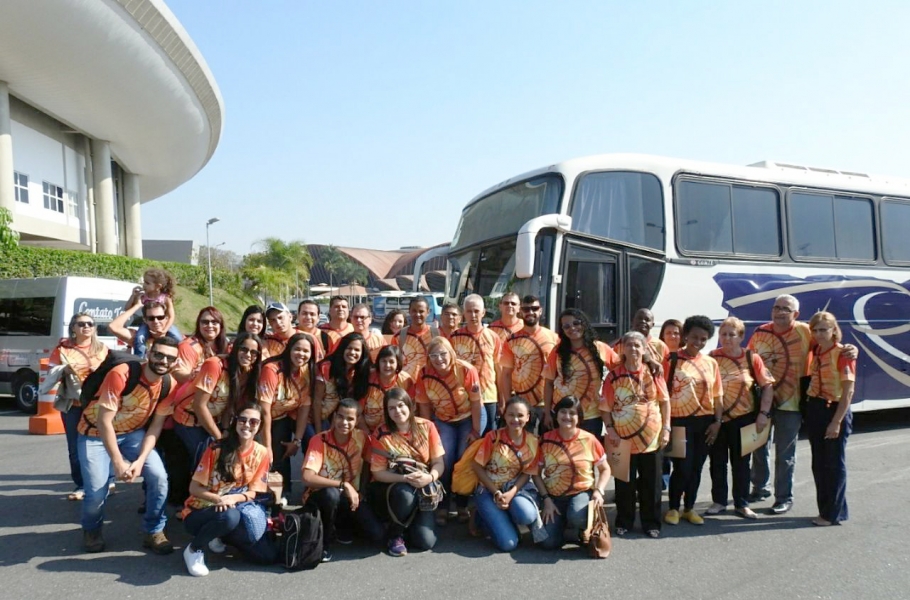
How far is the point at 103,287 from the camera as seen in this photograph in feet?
35.5

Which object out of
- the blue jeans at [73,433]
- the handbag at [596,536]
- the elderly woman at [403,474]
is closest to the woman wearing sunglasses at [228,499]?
the elderly woman at [403,474]

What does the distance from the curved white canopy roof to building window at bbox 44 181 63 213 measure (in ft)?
9.05

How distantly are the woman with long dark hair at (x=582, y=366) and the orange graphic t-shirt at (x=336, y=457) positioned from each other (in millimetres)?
1575

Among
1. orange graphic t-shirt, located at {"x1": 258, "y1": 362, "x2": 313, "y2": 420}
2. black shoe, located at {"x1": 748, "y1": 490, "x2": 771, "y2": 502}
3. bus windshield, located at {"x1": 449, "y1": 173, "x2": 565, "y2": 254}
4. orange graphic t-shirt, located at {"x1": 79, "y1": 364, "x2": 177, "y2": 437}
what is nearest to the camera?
orange graphic t-shirt, located at {"x1": 79, "y1": 364, "x2": 177, "y2": 437}

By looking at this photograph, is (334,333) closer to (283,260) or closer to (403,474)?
(403,474)

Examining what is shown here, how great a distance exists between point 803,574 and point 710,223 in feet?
15.2

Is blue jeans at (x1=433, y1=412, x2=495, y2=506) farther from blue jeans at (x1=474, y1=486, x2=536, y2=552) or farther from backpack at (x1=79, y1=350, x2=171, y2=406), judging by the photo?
backpack at (x1=79, y1=350, x2=171, y2=406)

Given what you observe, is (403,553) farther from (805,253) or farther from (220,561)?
(805,253)

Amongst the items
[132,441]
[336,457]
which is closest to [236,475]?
[336,457]

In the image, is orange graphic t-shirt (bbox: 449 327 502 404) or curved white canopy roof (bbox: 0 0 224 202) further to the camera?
curved white canopy roof (bbox: 0 0 224 202)

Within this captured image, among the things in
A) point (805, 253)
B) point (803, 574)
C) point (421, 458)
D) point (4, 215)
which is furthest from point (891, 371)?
point (4, 215)

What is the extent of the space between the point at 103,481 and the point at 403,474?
204 centimetres

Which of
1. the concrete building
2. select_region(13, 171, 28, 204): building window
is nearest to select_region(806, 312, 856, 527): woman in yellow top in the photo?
the concrete building

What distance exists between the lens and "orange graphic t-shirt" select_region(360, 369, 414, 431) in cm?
491
